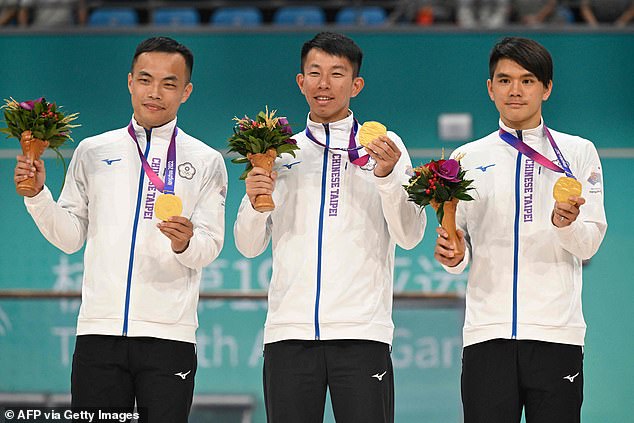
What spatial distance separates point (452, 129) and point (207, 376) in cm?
308

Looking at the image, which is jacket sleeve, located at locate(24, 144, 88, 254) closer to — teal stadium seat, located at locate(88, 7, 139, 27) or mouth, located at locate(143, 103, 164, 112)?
mouth, located at locate(143, 103, 164, 112)

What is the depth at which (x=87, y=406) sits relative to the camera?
3.52 meters

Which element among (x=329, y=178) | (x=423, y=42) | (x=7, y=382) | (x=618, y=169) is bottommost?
(x=7, y=382)

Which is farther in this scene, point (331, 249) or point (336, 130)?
point (336, 130)

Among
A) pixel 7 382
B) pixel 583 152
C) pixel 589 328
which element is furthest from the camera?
pixel 589 328

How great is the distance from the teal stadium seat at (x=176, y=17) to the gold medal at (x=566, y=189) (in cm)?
468

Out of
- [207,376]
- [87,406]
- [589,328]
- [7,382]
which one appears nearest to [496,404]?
[87,406]

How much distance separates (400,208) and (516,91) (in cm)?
62

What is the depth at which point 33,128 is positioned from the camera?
3596 millimetres

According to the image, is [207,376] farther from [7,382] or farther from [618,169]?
[618,169]

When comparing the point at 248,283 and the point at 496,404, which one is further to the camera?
the point at 248,283

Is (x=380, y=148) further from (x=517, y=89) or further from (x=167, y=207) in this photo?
(x=167, y=207)

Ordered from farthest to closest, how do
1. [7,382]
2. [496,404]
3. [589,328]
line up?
[589,328] < [7,382] < [496,404]

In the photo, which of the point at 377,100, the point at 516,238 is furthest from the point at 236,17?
the point at 516,238
